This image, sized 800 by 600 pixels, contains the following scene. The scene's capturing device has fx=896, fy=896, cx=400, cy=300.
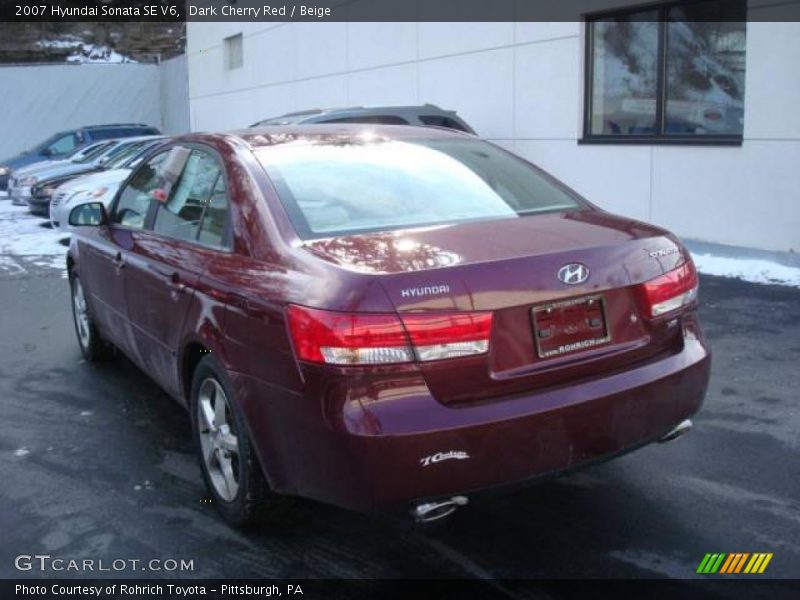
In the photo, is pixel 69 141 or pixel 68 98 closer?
pixel 69 141

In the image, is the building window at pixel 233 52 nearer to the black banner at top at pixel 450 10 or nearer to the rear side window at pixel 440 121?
the black banner at top at pixel 450 10

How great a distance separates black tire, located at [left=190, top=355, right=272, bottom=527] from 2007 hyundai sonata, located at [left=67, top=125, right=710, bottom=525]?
0.04 ft

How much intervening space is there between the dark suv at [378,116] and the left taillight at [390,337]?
24.6 feet

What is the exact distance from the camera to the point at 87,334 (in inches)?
247

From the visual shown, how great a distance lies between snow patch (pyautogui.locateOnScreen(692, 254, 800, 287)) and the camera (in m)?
8.29

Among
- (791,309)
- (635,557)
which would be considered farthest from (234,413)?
(791,309)

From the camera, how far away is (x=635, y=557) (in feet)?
11.2

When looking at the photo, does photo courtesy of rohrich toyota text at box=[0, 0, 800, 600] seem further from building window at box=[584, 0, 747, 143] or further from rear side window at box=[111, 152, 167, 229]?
building window at box=[584, 0, 747, 143]

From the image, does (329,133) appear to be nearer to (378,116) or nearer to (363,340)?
(363,340)

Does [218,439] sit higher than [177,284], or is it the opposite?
[177,284]

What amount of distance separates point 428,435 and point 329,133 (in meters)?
1.99

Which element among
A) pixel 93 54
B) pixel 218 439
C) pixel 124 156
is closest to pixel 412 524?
pixel 218 439

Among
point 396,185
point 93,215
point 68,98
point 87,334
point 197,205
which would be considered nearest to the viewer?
point 396,185

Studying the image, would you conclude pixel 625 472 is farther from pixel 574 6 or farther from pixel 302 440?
pixel 574 6
